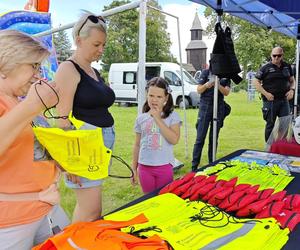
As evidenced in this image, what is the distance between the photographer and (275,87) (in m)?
4.56

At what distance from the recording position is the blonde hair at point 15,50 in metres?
0.95

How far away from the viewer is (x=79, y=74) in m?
1.57

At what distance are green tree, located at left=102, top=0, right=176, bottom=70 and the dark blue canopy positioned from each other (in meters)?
21.3

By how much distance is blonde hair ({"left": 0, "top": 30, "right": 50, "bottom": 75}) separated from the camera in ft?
3.13

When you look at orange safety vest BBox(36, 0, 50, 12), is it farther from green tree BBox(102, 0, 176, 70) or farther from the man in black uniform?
green tree BBox(102, 0, 176, 70)

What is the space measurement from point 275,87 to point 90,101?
11.6ft

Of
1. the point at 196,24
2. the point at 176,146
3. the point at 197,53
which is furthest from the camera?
the point at 196,24

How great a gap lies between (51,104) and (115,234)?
433 millimetres

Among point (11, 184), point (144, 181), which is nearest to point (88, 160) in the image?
point (11, 184)

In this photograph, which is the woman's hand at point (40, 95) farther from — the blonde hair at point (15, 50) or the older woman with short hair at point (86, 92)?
the older woman with short hair at point (86, 92)

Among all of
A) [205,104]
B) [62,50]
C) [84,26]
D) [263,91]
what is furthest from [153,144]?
[62,50]

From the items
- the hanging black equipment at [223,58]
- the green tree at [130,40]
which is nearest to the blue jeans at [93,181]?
the hanging black equipment at [223,58]

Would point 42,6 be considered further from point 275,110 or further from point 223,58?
point 275,110

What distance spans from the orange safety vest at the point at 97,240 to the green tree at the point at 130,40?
84.6ft
